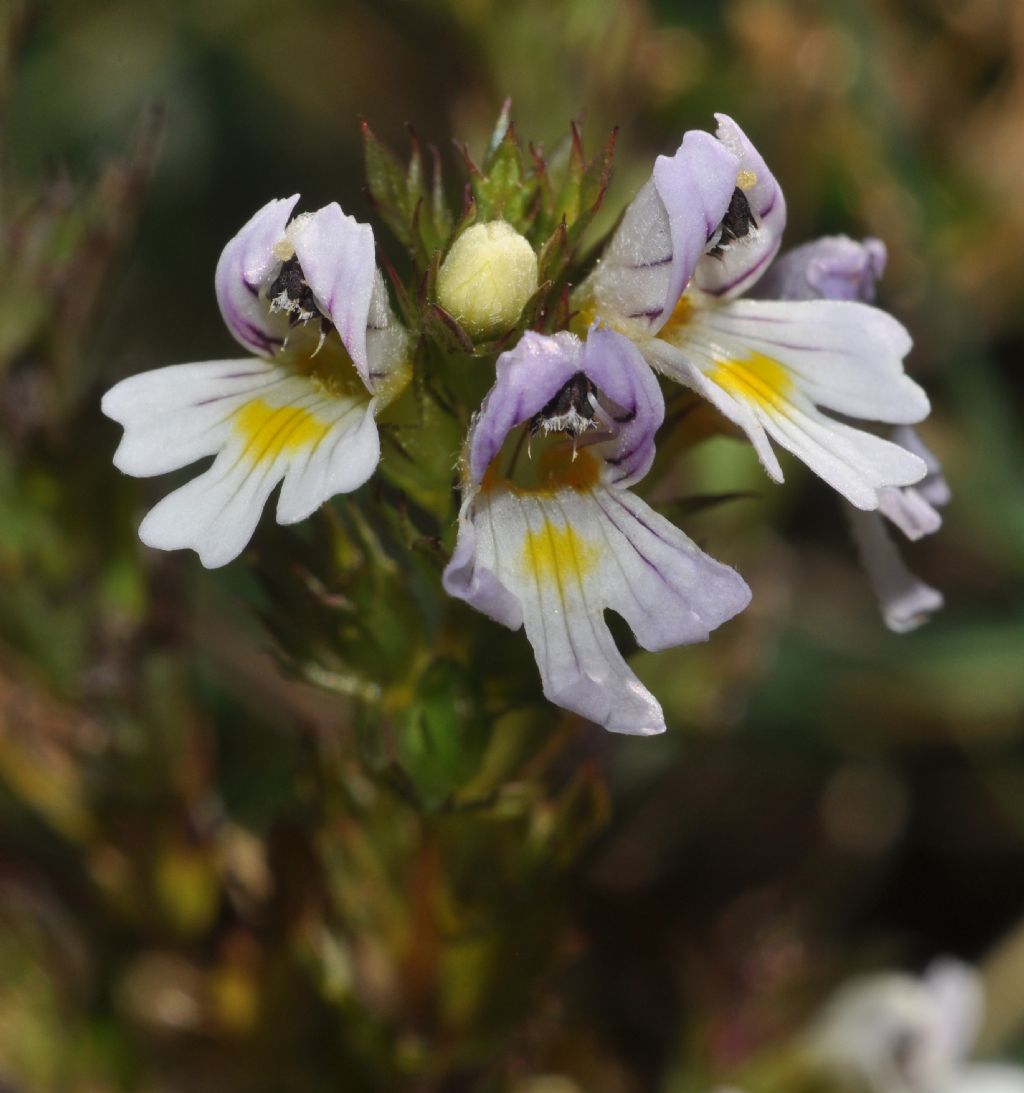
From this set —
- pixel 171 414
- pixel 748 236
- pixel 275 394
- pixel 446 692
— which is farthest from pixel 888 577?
pixel 171 414

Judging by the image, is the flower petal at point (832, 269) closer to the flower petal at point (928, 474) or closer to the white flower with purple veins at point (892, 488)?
the white flower with purple veins at point (892, 488)

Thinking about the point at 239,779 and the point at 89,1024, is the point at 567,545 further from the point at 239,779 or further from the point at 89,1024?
the point at 239,779

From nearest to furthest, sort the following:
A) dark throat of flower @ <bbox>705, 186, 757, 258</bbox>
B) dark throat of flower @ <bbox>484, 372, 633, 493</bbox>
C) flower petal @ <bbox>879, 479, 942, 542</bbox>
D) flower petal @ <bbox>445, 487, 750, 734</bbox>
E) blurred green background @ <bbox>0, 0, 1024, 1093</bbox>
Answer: flower petal @ <bbox>445, 487, 750, 734</bbox> → dark throat of flower @ <bbox>484, 372, 633, 493</bbox> → dark throat of flower @ <bbox>705, 186, 757, 258</bbox> → flower petal @ <bbox>879, 479, 942, 542</bbox> → blurred green background @ <bbox>0, 0, 1024, 1093</bbox>

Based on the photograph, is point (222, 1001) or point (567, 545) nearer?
point (567, 545)

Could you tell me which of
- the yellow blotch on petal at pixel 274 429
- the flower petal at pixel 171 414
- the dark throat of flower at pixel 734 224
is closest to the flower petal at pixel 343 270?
the yellow blotch on petal at pixel 274 429

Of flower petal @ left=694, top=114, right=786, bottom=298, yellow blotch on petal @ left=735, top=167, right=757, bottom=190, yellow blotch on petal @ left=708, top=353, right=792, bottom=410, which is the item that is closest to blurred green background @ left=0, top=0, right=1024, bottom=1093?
yellow blotch on petal @ left=708, top=353, right=792, bottom=410

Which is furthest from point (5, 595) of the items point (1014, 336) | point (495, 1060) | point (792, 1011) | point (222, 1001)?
point (1014, 336)

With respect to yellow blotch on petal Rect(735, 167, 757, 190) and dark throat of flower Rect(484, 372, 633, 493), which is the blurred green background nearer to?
dark throat of flower Rect(484, 372, 633, 493)

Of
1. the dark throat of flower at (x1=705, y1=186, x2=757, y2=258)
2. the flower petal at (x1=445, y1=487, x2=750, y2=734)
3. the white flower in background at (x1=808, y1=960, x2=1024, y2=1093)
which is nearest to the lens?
the flower petal at (x1=445, y1=487, x2=750, y2=734)
